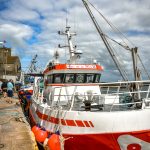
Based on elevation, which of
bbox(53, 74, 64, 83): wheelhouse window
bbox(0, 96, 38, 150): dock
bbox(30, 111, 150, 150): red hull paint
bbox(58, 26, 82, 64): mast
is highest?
bbox(58, 26, 82, 64): mast

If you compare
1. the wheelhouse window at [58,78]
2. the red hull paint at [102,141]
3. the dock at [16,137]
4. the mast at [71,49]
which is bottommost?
the dock at [16,137]

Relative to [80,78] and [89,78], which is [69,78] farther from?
[89,78]

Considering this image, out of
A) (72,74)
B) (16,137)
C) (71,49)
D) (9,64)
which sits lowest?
(16,137)

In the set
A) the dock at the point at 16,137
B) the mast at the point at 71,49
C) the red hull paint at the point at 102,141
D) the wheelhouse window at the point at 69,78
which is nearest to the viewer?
the red hull paint at the point at 102,141

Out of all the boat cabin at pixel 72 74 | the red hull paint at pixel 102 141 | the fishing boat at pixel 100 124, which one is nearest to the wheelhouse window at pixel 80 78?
the boat cabin at pixel 72 74

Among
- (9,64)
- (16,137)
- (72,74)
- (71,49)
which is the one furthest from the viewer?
(9,64)

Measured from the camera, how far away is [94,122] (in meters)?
Result: 9.00

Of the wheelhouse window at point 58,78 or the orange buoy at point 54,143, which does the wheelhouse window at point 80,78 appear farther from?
the orange buoy at point 54,143

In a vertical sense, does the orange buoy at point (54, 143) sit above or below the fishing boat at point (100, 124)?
below

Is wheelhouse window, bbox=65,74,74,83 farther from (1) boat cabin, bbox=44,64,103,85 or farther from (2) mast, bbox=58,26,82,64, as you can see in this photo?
(2) mast, bbox=58,26,82,64


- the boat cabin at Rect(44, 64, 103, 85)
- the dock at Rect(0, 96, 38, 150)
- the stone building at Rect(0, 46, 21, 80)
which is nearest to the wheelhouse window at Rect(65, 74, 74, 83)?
the boat cabin at Rect(44, 64, 103, 85)

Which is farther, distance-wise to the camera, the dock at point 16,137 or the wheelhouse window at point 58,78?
the wheelhouse window at point 58,78

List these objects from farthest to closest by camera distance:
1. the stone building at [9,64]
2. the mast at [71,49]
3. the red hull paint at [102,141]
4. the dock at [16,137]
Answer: the stone building at [9,64], the mast at [71,49], the dock at [16,137], the red hull paint at [102,141]

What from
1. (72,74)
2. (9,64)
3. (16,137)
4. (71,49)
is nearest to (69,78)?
(72,74)
